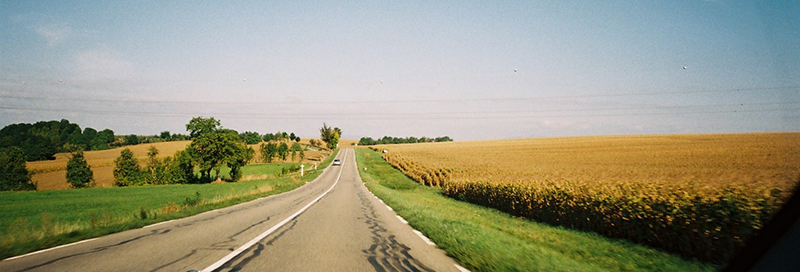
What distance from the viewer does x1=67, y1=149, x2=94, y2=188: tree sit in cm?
5819

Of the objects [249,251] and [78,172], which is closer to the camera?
[249,251]

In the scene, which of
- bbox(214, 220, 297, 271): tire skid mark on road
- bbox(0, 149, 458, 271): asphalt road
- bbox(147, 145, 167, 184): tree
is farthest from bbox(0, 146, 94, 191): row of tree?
bbox(214, 220, 297, 271): tire skid mark on road

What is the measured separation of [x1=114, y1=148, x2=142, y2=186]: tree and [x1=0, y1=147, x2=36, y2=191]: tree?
11.0 metres

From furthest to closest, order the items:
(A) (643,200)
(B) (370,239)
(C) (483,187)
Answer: (C) (483,187), (A) (643,200), (B) (370,239)

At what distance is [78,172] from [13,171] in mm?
7686

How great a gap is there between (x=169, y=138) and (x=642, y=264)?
580 ft

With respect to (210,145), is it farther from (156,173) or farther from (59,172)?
(59,172)

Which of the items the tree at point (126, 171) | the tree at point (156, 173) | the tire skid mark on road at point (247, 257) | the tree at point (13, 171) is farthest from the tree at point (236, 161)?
the tire skid mark on road at point (247, 257)

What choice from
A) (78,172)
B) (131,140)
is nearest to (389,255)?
(78,172)

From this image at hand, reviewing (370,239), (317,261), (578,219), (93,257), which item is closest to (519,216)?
(578,219)

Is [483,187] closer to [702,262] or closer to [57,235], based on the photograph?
[702,262]

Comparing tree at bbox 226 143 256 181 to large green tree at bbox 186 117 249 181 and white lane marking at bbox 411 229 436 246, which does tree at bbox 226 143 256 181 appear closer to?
large green tree at bbox 186 117 249 181

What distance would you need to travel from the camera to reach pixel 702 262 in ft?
24.1

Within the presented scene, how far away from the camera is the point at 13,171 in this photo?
54.1m
